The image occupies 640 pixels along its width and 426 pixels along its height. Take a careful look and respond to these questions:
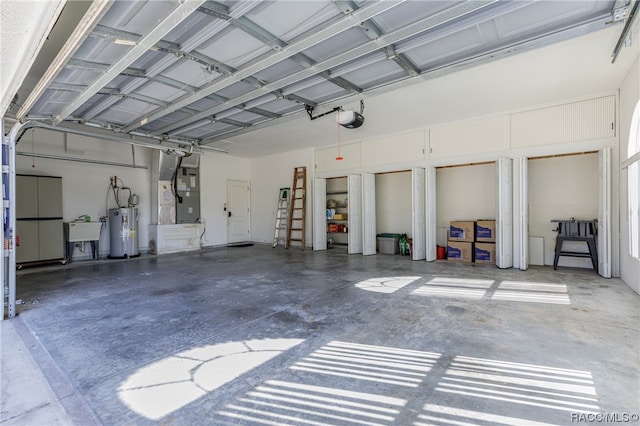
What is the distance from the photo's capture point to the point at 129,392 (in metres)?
2.00

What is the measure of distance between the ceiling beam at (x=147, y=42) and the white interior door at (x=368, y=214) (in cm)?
582

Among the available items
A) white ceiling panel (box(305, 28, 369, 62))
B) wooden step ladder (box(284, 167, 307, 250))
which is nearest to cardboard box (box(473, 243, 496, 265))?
wooden step ladder (box(284, 167, 307, 250))

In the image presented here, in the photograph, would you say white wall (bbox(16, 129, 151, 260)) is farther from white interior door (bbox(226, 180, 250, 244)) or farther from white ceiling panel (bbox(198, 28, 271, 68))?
white ceiling panel (bbox(198, 28, 271, 68))

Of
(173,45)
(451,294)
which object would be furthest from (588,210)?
(173,45)

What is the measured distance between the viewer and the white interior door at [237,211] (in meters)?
10.4

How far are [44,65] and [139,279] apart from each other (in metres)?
3.34

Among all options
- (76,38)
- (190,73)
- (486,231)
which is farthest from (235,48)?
(486,231)

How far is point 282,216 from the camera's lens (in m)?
10.0

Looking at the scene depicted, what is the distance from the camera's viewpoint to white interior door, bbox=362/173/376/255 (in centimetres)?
805

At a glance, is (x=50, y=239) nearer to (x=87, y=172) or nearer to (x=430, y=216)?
(x=87, y=172)

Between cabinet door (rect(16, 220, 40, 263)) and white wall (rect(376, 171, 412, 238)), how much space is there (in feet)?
25.9

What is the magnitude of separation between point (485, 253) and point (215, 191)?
776 centimetres

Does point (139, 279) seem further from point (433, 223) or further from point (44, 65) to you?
point (433, 223)

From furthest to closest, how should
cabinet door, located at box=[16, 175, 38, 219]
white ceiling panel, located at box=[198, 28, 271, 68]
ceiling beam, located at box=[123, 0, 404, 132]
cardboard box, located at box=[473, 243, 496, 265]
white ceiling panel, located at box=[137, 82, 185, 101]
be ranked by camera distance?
cardboard box, located at box=[473, 243, 496, 265], cabinet door, located at box=[16, 175, 38, 219], white ceiling panel, located at box=[137, 82, 185, 101], white ceiling panel, located at box=[198, 28, 271, 68], ceiling beam, located at box=[123, 0, 404, 132]
